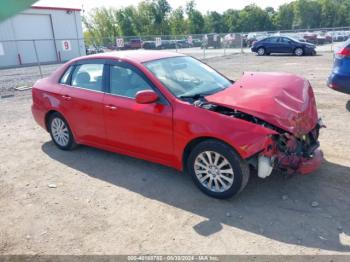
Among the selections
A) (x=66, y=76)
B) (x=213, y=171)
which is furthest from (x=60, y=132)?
(x=213, y=171)

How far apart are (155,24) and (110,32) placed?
8.84 meters

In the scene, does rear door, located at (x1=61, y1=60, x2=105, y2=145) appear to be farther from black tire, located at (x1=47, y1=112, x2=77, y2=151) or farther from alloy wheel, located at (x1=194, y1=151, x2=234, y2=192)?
alloy wheel, located at (x1=194, y1=151, x2=234, y2=192)

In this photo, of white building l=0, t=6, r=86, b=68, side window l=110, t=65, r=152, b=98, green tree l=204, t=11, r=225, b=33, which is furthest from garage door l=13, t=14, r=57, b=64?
green tree l=204, t=11, r=225, b=33

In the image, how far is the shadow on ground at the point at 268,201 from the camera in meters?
3.42

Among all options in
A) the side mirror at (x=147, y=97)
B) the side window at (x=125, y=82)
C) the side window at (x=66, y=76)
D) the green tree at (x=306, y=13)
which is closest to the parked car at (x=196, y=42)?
the side window at (x=66, y=76)

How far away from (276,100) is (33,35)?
31.4 metres

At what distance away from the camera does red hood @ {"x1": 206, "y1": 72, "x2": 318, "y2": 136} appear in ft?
12.5

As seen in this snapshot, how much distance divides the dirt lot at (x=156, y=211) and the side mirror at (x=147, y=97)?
3.65 ft

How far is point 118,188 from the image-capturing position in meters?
4.54

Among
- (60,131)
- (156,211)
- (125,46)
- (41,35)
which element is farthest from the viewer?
(41,35)

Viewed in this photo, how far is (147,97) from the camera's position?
166 inches

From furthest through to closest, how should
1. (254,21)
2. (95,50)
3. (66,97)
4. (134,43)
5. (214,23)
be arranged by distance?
(214,23)
(254,21)
(95,50)
(134,43)
(66,97)

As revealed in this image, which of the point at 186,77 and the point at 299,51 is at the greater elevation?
the point at 186,77

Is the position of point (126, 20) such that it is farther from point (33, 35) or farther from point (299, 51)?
point (299, 51)
